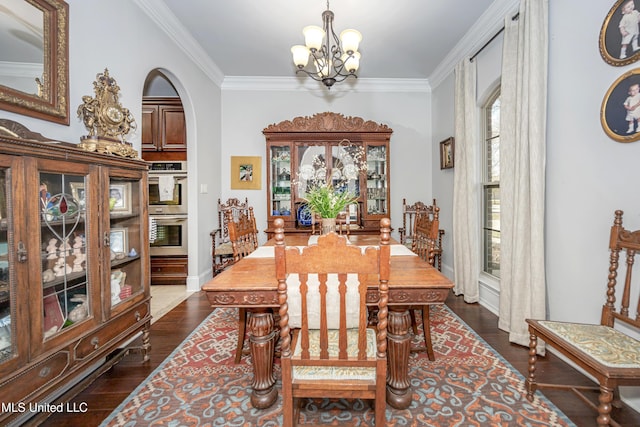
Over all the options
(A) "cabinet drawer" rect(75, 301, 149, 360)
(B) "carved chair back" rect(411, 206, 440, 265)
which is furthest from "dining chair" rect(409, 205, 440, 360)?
(A) "cabinet drawer" rect(75, 301, 149, 360)

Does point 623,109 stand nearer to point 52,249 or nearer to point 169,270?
point 52,249

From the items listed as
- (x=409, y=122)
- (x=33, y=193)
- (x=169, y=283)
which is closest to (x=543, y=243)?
(x=409, y=122)

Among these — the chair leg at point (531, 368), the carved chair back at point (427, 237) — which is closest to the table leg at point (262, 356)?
the carved chair back at point (427, 237)

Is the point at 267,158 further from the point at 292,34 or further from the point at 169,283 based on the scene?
the point at 169,283

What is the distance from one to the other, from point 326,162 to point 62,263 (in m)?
3.21

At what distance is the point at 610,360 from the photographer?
49.4 inches

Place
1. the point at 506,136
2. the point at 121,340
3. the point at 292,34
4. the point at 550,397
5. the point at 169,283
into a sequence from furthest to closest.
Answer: the point at 169,283
the point at 292,34
the point at 506,136
the point at 121,340
the point at 550,397

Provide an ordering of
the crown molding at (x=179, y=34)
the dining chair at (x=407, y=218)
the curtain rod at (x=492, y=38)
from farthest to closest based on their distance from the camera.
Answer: the dining chair at (x=407, y=218) → the crown molding at (x=179, y=34) → the curtain rod at (x=492, y=38)

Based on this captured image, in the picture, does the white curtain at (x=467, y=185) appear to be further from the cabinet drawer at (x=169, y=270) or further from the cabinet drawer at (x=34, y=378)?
the cabinet drawer at (x=169, y=270)

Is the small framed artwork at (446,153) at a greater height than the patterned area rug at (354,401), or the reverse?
the small framed artwork at (446,153)

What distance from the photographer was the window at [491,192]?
122 inches

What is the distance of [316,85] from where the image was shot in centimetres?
427

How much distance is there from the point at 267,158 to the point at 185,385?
3022 millimetres

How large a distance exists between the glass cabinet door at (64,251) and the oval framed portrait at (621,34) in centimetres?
311
